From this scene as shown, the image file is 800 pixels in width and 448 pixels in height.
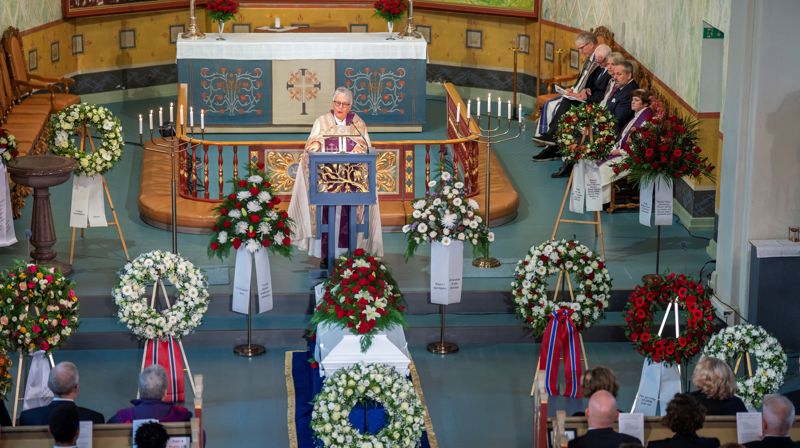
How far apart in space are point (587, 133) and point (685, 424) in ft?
19.4

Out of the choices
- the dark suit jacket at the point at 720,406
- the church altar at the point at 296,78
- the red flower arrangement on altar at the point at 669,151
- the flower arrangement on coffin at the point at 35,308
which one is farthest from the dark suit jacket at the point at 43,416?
the church altar at the point at 296,78

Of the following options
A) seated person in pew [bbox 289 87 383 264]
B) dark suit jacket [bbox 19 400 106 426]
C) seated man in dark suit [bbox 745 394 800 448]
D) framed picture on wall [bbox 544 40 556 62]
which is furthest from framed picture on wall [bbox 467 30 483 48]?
seated man in dark suit [bbox 745 394 800 448]

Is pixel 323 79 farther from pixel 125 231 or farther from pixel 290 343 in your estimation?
pixel 290 343

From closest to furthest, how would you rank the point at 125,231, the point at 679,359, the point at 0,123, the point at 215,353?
the point at 679,359 → the point at 215,353 → the point at 125,231 → the point at 0,123

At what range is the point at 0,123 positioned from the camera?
1520 cm

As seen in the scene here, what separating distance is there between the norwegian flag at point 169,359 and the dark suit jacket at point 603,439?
11.7 feet

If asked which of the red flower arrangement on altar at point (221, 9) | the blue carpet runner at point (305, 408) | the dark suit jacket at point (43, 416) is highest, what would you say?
the red flower arrangement on altar at point (221, 9)

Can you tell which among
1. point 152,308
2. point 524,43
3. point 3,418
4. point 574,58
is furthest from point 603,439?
point 524,43

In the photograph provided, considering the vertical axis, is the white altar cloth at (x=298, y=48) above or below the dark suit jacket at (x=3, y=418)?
above

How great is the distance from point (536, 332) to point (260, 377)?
2176 millimetres

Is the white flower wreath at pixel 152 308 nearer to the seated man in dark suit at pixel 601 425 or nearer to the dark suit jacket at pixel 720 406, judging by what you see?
the seated man in dark suit at pixel 601 425

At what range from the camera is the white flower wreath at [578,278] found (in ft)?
34.1

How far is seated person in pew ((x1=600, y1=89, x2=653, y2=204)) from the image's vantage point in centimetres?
1360

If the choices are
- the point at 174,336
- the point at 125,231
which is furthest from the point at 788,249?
the point at 125,231
